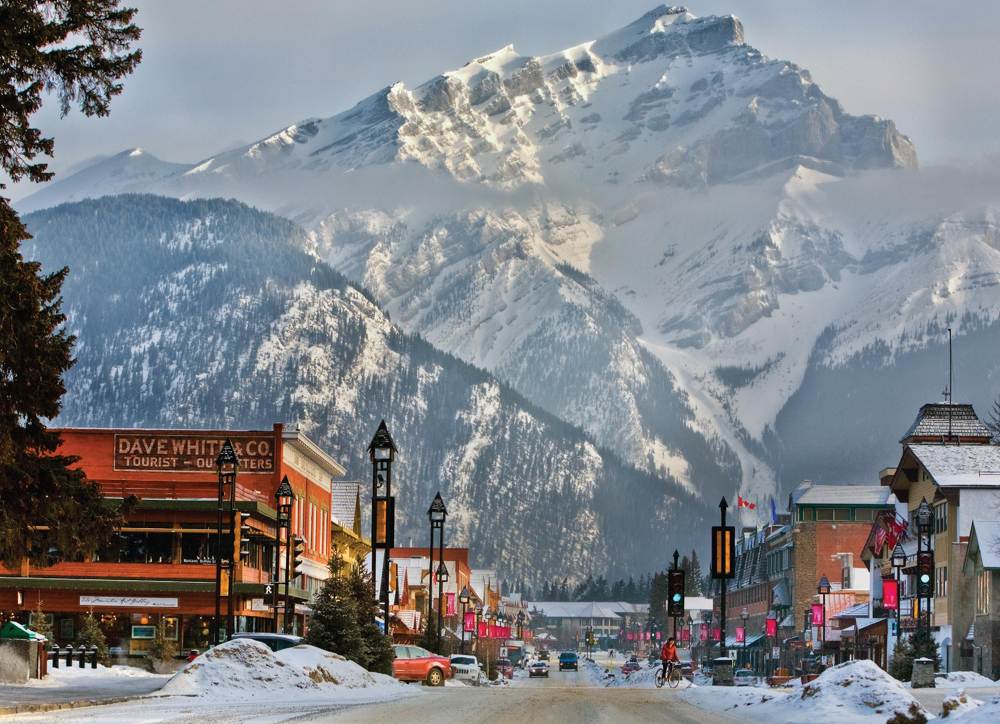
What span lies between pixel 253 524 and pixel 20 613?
13659mm

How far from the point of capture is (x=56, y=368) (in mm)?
42344

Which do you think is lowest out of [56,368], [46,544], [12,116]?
[46,544]

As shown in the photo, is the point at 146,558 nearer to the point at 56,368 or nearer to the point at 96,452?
the point at 96,452

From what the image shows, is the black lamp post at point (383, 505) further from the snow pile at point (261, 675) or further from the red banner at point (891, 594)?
the red banner at point (891, 594)

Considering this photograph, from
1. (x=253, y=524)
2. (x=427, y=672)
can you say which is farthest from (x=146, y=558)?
(x=427, y=672)

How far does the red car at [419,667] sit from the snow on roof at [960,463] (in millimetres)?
36950

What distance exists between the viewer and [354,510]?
162125 millimetres

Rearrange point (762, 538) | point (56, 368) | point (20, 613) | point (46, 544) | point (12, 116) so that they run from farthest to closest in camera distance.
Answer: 1. point (762, 538)
2. point (20, 613)
3. point (46, 544)
4. point (56, 368)
5. point (12, 116)

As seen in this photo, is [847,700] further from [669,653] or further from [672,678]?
[672,678]

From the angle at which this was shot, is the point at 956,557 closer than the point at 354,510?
Yes

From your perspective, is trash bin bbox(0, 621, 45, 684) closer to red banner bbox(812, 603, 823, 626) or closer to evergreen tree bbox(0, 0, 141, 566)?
evergreen tree bbox(0, 0, 141, 566)

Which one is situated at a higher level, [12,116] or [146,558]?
[12,116]

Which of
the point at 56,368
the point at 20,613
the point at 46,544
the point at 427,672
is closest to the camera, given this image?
the point at 56,368

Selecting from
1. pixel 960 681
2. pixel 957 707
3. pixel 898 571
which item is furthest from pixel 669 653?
pixel 898 571
